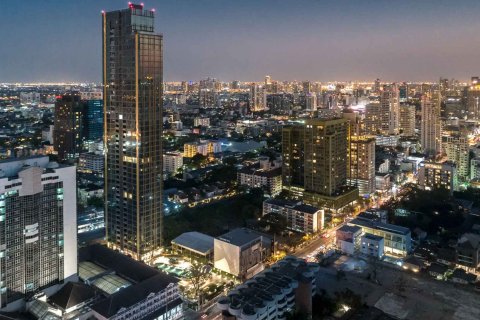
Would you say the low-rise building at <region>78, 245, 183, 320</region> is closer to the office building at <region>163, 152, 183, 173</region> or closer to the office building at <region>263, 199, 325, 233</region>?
the office building at <region>263, 199, 325, 233</region>

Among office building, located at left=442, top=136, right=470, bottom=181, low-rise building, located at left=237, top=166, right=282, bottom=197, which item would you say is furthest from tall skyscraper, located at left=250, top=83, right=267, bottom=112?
low-rise building, located at left=237, top=166, right=282, bottom=197

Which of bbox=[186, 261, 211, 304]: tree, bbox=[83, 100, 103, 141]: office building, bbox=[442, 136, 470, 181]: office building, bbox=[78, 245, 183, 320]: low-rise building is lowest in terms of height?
bbox=[186, 261, 211, 304]: tree

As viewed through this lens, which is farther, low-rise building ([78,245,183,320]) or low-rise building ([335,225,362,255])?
low-rise building ([335,225,362,255])

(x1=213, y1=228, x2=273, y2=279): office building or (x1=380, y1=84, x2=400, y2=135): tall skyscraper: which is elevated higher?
(x1=380, y1=84, x2=400, y2=135): tall skyscraper

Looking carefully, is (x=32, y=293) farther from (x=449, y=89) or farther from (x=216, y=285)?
(x=449, y=89)

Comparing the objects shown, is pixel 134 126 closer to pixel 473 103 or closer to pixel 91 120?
pixel 91 120
